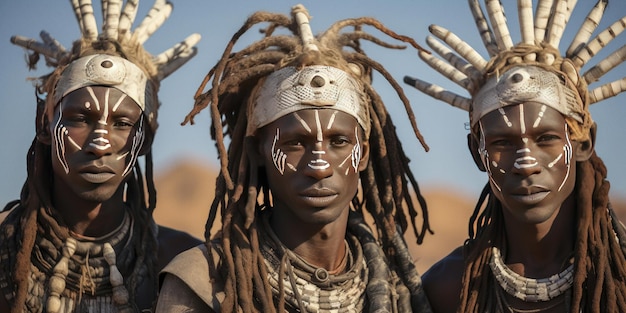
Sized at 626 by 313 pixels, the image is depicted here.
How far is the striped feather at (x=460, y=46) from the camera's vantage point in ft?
18.8

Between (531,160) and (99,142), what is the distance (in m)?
2.42

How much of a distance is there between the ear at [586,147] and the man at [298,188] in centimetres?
108

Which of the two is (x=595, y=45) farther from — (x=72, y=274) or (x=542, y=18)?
(x=72, y=274)

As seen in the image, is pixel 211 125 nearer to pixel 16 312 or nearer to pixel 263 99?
pixel 263 99

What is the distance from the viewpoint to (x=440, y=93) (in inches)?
234

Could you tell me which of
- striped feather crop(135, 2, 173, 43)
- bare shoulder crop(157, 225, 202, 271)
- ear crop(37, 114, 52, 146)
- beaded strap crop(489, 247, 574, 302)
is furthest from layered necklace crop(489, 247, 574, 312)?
ear crop(37, 114, 52, 146)

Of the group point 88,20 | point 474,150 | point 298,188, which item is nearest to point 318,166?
point 298,188

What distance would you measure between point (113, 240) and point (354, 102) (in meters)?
1.67

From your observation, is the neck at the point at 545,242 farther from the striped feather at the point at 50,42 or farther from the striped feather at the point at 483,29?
the striped feather at the point at 50,42

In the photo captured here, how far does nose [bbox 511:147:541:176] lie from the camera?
5262mm

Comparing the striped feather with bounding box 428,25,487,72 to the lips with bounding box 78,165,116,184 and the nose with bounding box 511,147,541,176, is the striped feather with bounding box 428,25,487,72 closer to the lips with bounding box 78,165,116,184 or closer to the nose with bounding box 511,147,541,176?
the nose with bounding box 511,147,541,176

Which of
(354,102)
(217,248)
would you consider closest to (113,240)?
(217,248)

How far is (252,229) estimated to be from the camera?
5.53 metres

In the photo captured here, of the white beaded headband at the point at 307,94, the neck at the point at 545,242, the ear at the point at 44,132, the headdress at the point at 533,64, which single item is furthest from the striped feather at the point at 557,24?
the ear at the point at 44,132
